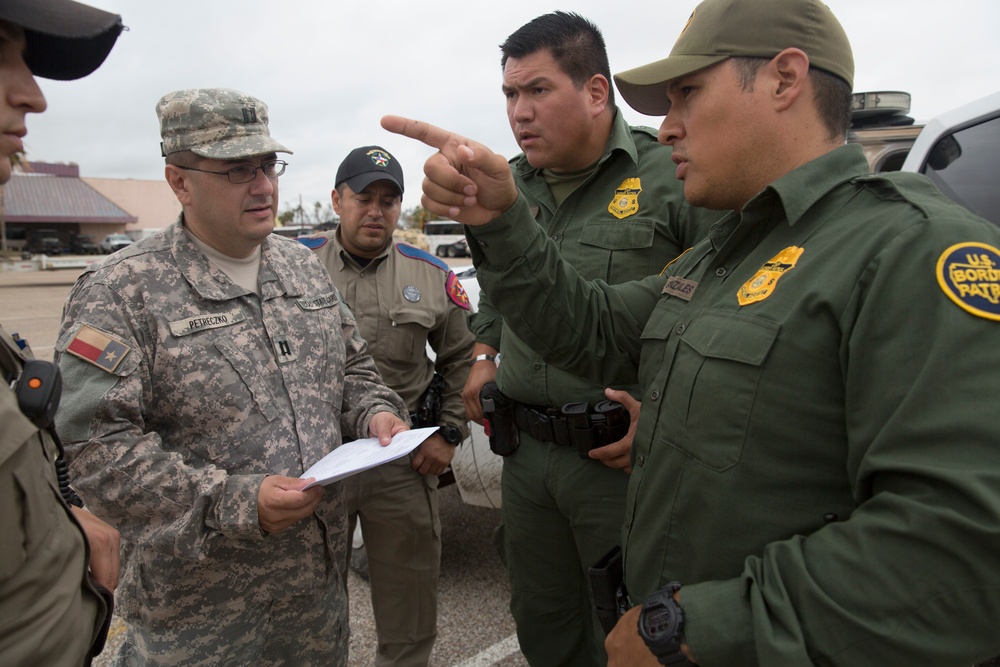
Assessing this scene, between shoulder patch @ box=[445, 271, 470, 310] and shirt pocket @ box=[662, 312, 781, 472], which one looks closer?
shirt pocket @ box=[662, 312, 781, 472]

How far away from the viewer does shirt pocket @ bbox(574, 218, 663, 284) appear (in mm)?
2129

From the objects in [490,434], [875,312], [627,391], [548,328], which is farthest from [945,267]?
[490,434]

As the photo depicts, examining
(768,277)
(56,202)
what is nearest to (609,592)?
(768,277)

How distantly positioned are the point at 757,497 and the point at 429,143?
979 mm

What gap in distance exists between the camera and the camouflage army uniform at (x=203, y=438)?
162 cm

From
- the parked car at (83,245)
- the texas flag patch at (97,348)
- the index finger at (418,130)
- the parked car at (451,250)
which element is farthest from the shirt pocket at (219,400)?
the parked car at (83,245)

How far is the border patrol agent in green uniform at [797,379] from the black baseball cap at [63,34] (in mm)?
630

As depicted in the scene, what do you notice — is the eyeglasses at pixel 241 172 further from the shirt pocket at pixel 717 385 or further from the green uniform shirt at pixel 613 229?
the shirt pocket at pixel 717 385

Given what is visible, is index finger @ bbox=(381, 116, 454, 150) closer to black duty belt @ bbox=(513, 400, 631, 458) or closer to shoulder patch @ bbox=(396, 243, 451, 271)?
black duty belt @ bbox=(513, 400, 631, 458)

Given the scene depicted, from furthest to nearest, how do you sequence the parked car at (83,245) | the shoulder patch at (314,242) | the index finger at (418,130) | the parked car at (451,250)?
the parked car at (83,245) → the parked car at (451,250) → the shoulder patch at (314,242) → the index finger at (418,130)

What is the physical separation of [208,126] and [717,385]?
1.54 meters

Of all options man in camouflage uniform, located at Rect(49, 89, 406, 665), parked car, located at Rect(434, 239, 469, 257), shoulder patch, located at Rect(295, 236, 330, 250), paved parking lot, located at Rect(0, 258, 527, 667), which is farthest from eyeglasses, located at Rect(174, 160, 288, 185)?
parked car, located at Rect(434, 239, 469, 257)

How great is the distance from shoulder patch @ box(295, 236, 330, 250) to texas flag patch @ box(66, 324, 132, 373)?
149 centimetres

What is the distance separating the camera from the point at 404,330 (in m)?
2.90
